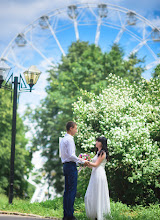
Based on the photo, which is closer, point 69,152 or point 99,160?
point 69,152

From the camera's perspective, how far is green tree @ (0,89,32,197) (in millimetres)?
29453

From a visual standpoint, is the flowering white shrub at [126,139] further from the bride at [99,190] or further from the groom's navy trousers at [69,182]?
the groom's navy trousers at [69,182]

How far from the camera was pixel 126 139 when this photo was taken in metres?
10.9

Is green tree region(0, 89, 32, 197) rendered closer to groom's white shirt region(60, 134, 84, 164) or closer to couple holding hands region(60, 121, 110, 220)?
couple holding hands region(60, 121, 110, 220)

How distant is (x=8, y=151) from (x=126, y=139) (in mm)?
20113

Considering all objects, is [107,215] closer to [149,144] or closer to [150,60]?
[149,144]

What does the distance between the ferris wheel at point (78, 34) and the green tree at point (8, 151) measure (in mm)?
3443

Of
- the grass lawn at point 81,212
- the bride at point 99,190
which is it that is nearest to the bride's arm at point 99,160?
the bride at point 99,190

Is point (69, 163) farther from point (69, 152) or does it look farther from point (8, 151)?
point (8, 151)

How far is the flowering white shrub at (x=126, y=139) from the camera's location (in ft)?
35.2

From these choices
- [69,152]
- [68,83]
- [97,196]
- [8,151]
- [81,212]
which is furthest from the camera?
[8,151]

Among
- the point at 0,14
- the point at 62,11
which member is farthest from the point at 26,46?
the point at 0,14

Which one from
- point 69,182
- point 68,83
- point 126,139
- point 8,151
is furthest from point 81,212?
point 8,151

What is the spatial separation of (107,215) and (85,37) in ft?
86.7
